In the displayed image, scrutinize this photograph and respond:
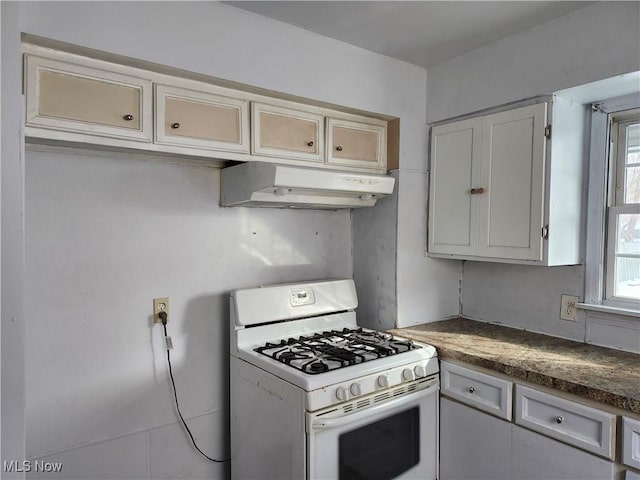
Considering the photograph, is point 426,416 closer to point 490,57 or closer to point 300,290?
point 300,290

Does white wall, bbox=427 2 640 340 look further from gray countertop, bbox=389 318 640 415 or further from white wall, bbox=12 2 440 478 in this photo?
white wall, bbox=12 2 440 478

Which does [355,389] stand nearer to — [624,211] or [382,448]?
[382,448]

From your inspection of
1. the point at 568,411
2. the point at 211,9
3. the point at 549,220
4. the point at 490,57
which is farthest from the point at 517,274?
the point at 211,9

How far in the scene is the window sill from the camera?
1.86 meters

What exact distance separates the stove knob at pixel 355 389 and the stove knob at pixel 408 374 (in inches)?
9.9

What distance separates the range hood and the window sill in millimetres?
1066

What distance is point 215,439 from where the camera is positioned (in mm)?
2129

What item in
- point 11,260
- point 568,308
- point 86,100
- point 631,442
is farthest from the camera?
point 568,308

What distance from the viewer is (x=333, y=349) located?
6.34ft

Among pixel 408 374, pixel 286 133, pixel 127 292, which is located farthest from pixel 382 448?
pixel 286 133

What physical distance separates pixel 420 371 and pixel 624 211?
3.89 ft

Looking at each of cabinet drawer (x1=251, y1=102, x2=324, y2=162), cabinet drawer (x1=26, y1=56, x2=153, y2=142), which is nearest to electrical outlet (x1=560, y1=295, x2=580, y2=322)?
cabinet drawer (x1=251, y1=102, x2=324, y2=162)

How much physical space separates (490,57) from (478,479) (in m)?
1.96

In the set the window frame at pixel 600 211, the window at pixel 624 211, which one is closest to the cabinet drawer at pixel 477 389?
the window frame at pixel 600 211
